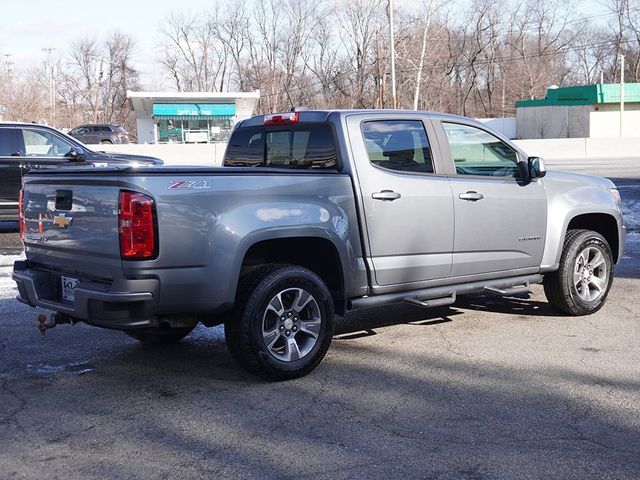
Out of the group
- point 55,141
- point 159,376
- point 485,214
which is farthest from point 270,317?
point 55,141

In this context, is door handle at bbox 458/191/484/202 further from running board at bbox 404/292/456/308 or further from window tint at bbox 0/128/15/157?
window tint at bbox 0/128/15/157

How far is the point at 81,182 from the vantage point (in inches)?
197

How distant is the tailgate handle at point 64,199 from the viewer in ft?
16.8

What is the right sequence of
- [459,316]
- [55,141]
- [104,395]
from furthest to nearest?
[55,141], [459,316], [104,395]

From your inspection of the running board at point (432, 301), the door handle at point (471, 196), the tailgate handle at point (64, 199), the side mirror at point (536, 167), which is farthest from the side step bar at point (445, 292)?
the tailgate handle at point (64, 199)

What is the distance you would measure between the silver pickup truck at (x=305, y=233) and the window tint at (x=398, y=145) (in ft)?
0.04

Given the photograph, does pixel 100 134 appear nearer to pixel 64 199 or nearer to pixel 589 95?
pixel 589 95

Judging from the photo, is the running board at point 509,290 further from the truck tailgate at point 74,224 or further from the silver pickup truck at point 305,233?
the truck tailgate at point 74,224

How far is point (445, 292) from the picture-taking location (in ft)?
20.4

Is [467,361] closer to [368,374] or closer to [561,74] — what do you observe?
[368,374]

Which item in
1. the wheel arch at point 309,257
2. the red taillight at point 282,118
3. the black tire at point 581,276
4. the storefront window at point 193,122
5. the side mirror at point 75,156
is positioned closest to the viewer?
the wheel arch at point 309,257

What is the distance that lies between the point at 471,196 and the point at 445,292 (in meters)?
0.83

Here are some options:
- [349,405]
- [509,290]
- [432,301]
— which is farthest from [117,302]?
[509,290]

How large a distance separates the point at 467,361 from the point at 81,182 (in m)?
3.09
